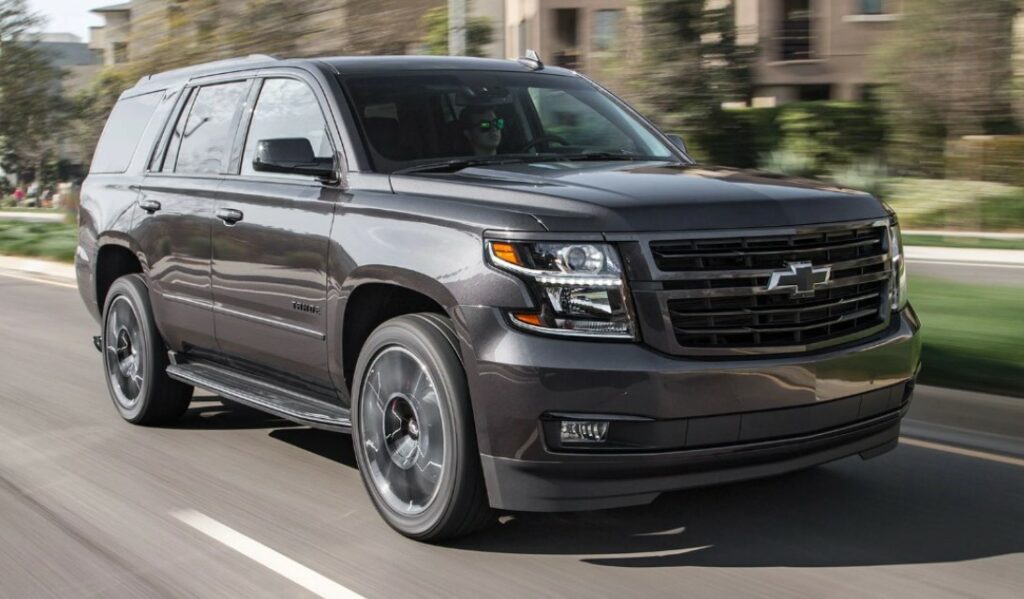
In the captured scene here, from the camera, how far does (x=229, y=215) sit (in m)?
6.19

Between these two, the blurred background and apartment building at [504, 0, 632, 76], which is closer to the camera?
the blurred background

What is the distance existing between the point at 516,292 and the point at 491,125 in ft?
5.52

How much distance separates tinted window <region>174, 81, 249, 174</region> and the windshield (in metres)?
0.88

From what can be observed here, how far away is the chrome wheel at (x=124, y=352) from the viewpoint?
7.29 m

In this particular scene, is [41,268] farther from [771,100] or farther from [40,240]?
[771,100]

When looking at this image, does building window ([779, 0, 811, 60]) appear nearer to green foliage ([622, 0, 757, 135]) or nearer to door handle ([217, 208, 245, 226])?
green foliage ([622, 0, 757, 135])

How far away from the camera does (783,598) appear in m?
4.33

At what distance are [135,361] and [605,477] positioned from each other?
3703mm

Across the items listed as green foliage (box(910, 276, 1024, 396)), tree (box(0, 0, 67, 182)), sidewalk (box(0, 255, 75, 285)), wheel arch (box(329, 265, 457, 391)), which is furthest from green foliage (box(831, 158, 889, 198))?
tree (box(0, 0, 67, 182))

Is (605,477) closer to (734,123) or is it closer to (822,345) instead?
(822,345)

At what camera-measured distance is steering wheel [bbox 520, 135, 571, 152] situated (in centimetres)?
592

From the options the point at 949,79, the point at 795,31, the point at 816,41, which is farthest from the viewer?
the point at 795,31

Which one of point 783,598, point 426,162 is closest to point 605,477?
point 783,598

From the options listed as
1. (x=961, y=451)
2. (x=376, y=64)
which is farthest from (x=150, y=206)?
(x=961, y=451)
